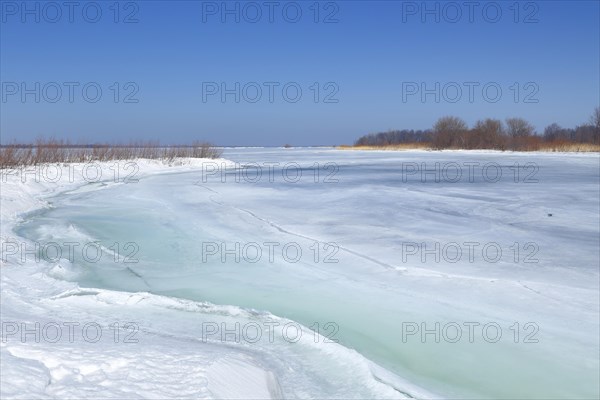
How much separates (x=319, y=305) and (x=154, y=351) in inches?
58.6

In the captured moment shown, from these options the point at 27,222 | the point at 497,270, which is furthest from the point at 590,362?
the point at 27,222

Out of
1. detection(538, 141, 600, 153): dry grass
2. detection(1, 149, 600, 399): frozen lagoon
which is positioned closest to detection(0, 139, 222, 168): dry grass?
detection(1, 149, 600, 399): frozen lagoon

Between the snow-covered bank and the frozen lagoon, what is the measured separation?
0.01 metres

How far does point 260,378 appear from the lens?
2.25 m

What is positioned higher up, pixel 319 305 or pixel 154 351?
pixel 154 351

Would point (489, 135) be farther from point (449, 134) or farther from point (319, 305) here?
point (319, 305)

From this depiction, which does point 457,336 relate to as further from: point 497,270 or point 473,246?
point 473,246

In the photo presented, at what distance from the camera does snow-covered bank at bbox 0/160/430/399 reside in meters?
1.90

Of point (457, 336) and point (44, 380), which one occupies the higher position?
point (44, 380)

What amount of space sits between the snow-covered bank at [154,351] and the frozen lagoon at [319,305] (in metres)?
0.01

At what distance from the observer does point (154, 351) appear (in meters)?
2.33

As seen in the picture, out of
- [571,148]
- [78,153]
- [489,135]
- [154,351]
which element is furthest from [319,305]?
[489,135]

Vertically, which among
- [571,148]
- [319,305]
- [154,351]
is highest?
[571,148]

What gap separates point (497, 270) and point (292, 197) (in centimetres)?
602
